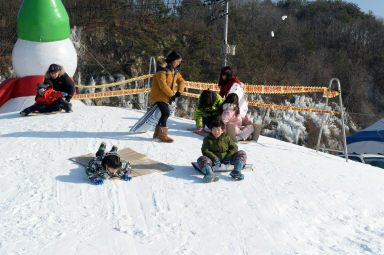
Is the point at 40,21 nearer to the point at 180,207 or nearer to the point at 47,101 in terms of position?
the point at 47,101

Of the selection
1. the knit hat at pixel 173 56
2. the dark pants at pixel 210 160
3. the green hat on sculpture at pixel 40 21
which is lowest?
the dark pants at pixel 210 160

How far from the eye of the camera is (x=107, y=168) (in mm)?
4457

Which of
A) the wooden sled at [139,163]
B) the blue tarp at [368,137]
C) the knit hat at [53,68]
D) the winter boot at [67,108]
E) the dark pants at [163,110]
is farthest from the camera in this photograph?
the blue tarp at [368,137]

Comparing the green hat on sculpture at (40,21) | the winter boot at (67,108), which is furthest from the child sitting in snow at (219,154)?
the green hat on sculpture at (40,21)

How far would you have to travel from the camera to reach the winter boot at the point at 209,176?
4656mm

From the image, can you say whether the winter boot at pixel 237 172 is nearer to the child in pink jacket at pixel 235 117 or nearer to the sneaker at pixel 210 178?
the sneaker at pixel 210 178

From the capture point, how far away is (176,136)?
7.11 metres

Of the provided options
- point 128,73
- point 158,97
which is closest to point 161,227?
point 158,97

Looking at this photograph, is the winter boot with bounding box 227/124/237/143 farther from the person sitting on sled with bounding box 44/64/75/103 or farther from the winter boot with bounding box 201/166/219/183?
the person sitting on sled with bounding box 44/64/75/103

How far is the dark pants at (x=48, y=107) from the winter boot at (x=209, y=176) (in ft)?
16.4

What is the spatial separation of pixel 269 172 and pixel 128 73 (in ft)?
81.4

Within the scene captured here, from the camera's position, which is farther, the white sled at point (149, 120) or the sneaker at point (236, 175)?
the white sled at point (149, 120)

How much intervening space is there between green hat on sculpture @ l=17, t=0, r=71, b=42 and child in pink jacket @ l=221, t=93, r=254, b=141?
5.09 metres

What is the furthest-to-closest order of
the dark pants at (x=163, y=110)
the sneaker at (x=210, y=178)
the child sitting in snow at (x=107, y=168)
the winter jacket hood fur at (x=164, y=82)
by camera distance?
the dark pants at (x=163, y=110) < the winter jacket hood fur at (x=164, y=82) < the sneaker at (x=210, y=178) < the child sitting in snow at (x=107, y=168)
